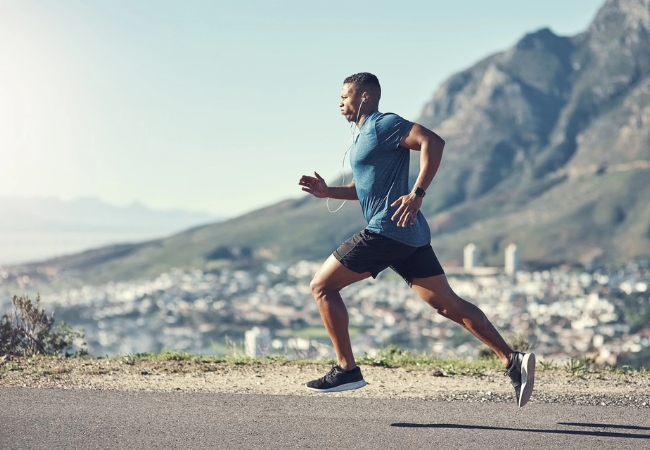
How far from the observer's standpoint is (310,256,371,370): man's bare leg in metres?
5.16

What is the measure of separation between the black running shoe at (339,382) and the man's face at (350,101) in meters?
1.71

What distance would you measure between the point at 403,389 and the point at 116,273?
138 metres

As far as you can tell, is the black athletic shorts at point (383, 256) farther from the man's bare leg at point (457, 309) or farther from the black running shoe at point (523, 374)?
the black running shoe at point (523, 374)

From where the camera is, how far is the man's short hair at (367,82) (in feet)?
17.2

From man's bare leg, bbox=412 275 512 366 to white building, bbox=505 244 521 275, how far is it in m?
107

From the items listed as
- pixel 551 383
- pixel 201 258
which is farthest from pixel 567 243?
pixel 551 383

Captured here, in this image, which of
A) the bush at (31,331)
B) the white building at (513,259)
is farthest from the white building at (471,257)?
the bush at (31,331)

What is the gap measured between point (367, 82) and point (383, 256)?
1170 mm

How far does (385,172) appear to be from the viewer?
500cm

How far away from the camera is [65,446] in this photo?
4.07m

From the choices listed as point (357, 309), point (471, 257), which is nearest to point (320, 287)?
point (357, 309)

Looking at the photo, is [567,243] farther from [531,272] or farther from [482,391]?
[482,391]

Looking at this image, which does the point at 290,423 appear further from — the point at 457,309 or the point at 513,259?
the point at 513,259

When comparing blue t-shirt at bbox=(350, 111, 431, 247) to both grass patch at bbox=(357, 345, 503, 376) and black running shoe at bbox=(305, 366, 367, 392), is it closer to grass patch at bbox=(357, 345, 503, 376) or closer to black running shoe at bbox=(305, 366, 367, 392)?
black running shoe at bbox=(305, 366, 367, 392)
